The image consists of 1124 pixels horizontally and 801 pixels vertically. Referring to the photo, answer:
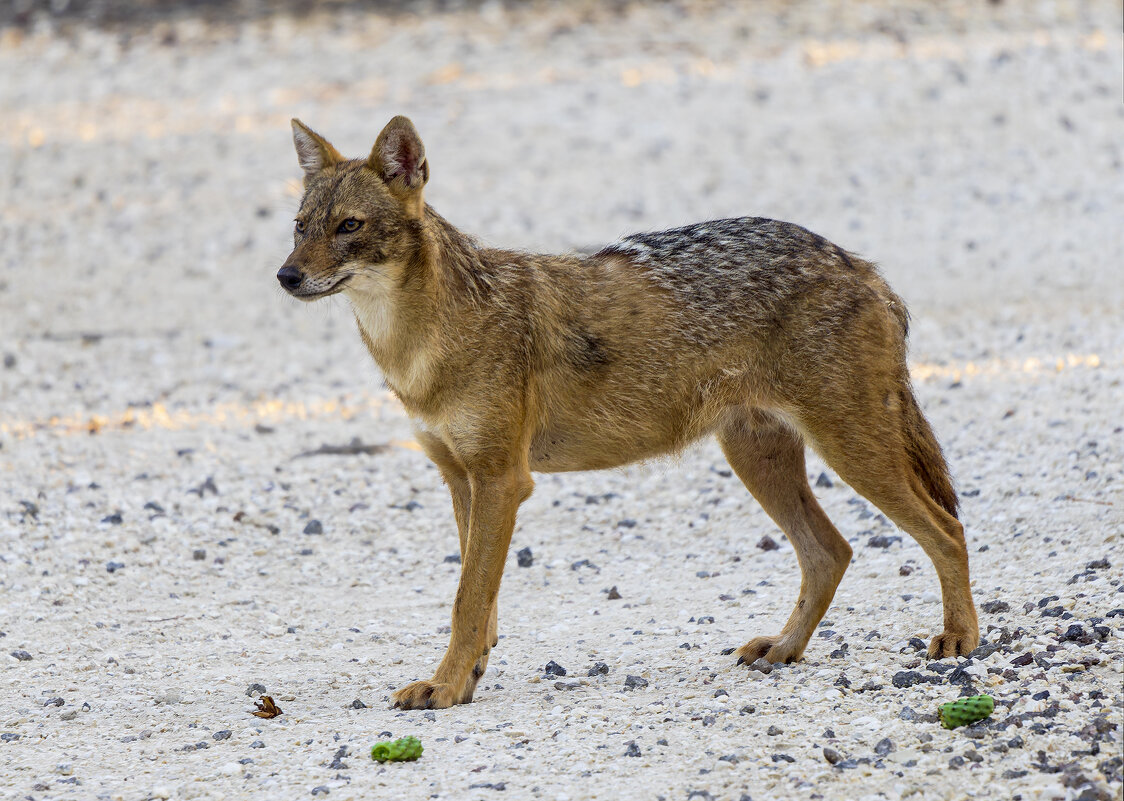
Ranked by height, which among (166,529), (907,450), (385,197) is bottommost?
(166,529)

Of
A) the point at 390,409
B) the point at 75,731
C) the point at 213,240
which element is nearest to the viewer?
the point at 75,731

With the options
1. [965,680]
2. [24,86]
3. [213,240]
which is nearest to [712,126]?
[213,240]

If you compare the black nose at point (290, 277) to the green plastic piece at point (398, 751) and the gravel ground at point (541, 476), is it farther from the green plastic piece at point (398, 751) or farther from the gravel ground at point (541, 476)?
the green plastic piece at point (398, 751)

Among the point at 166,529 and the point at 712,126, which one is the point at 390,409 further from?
the point at 712,126

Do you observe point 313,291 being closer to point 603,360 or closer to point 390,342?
point 390,342

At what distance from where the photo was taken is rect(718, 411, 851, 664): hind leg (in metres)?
6.53

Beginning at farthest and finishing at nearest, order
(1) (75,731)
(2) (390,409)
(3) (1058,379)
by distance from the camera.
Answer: (2) (390,409), (3) (1058,379), (1) (75,731)

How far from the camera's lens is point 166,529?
28.7 feet

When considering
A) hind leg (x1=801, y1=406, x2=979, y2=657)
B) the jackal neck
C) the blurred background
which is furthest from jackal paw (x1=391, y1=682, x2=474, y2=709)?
the blurred background

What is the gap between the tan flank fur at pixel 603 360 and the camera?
6117 mm

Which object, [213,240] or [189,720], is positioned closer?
[189,720]

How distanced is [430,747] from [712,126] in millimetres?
13616

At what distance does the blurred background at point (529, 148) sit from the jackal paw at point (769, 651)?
18.6 feet

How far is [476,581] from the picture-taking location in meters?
6.10
